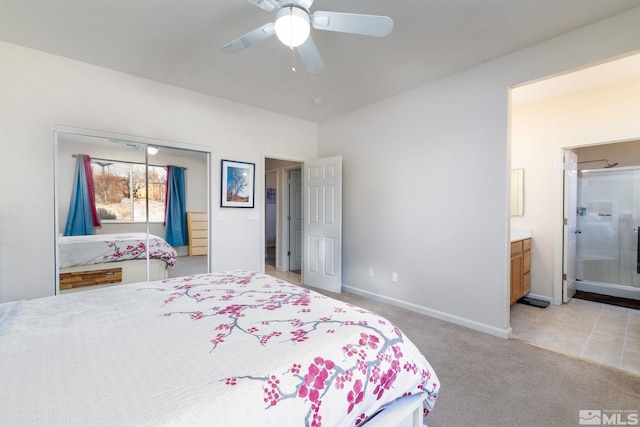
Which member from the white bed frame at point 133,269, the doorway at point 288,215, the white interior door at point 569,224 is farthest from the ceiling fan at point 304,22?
the doorway at point 288,215

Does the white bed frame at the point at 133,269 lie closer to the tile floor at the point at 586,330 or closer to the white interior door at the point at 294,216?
the white interior door at the point at 294,216

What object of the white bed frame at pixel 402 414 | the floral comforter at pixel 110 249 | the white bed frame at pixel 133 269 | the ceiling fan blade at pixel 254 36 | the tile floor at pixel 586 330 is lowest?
the tile floor at pixel 586 330

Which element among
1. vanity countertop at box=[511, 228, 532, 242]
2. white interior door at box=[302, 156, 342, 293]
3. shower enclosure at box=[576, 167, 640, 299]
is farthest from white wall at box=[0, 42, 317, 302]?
shower enclosure at box=[576, 167, 640, 299]

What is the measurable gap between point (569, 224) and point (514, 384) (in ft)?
8.71

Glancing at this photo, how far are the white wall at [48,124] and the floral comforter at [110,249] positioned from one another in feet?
0.41

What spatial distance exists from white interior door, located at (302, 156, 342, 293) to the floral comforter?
196cm

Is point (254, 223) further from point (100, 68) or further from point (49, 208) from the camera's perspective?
point (100, 68)

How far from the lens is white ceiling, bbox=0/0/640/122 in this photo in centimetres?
192

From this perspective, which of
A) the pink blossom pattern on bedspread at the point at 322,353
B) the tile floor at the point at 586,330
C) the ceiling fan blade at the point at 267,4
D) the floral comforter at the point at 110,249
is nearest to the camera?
the pink blossom pattern on bedspread at the point at 322,353

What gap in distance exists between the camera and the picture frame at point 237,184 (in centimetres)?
353

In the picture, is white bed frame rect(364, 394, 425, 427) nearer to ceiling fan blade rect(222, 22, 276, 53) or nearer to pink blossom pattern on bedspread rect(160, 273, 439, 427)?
pink blossom pattern on bedspread rect(160, 273, 439, 427)

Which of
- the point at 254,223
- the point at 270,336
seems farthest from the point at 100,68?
the point at 270,336

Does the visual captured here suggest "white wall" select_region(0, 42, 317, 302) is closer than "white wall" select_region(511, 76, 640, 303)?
Yes

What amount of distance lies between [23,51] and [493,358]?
15.6ft
